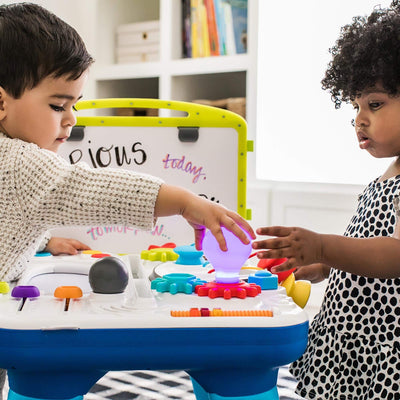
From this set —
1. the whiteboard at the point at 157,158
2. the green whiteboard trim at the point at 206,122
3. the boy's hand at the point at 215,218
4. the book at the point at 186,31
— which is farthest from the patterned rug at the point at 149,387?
the book at the point at 186,31

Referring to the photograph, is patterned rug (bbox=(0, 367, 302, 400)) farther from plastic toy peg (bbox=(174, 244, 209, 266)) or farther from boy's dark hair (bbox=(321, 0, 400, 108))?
boy's dark hair (bbox=(321, 0, 400, 108))

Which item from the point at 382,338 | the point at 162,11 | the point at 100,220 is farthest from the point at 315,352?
the point at 162,11

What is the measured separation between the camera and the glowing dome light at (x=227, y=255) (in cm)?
67

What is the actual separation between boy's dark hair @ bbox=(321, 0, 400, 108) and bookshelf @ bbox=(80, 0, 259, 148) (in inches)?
48.7

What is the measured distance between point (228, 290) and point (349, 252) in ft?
0.68

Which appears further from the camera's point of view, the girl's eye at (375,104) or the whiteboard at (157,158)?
the whiteboard at (157,158)

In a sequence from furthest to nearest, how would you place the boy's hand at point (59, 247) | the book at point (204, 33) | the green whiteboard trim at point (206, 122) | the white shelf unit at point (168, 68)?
1. the book at point (204, 33)
2. the white shelf unit at point (168, 68)
3. the green whiteboard trim at point (206, 122)
4. the boy's hand at point (59, 247)

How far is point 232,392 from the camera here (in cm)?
61

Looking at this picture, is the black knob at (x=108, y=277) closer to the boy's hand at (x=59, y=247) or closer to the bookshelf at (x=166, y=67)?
the boy's hand at (x=59, y=247)

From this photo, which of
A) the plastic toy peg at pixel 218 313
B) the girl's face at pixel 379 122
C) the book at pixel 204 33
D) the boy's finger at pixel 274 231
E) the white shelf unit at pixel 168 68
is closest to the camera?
the plastic toy peg at pixel 218 313

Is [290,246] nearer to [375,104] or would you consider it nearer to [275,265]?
[275,265]

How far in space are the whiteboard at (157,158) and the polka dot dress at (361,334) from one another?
313 mm

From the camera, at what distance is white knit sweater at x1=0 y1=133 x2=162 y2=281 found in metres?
0.65

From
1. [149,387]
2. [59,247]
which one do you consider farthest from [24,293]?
[149,387]
